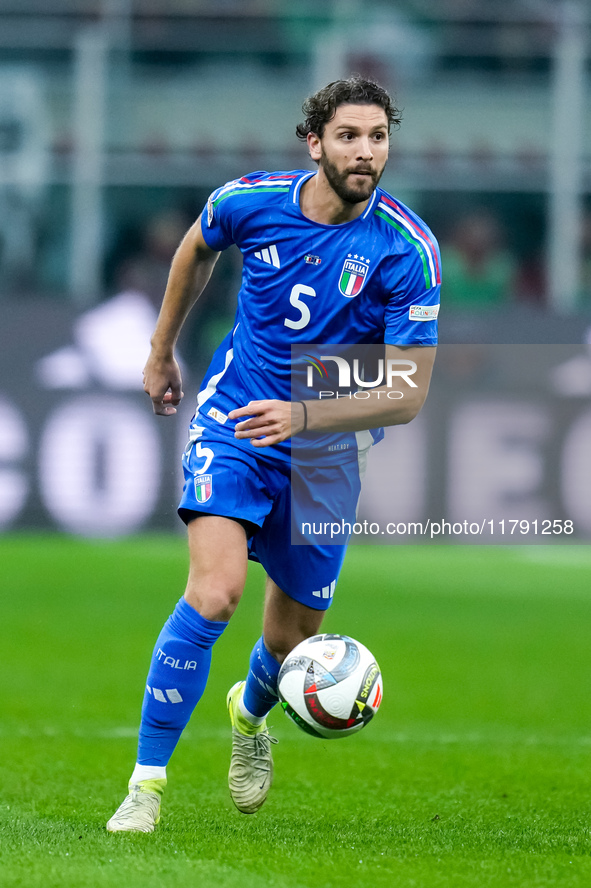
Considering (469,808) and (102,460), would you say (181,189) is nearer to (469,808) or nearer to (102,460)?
(102,460)

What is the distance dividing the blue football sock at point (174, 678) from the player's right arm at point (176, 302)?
909mm

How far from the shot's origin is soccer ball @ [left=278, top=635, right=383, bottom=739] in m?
4.01

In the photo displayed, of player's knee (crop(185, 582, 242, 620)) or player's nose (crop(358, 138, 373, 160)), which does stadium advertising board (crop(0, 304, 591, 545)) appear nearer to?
player's nose (crop(358, 138, 373, 160))

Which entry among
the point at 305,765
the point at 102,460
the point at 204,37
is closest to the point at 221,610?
the point at 305,765

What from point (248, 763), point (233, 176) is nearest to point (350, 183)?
point (248, 763)

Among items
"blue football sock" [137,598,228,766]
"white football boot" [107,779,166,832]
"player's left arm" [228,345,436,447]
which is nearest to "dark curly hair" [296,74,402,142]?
"player's left arm" [228,345,436,447]

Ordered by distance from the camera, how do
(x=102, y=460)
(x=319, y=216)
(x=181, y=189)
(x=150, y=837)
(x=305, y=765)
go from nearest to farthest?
1. (x=150, y=837)
2. (x=319, y=216)
3. (x=305, y=765)
4. (x=102, y=460)
5. (x=181, y=189)

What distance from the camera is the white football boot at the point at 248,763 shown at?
4453mm

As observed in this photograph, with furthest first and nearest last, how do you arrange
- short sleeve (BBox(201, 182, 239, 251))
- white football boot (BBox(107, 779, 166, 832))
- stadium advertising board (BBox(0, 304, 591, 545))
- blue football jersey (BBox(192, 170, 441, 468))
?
stadium advertising board (BBox(0, 304, 591, 545)) → short sleeve (BBox(201, 182, 239, 251)) → blue football jersey (BBox(192, 170, 441, 468)) → white football boot (BBox(107, 779, 166, 832))

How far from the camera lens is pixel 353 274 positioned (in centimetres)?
441

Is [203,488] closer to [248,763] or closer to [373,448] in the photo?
[248,763]

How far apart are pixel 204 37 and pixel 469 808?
11.3 m

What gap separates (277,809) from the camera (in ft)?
15.0

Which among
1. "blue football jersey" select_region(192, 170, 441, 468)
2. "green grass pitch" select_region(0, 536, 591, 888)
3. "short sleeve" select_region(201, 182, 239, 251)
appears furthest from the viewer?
"short sleeve" select_region(201, 182, 239, 251)
